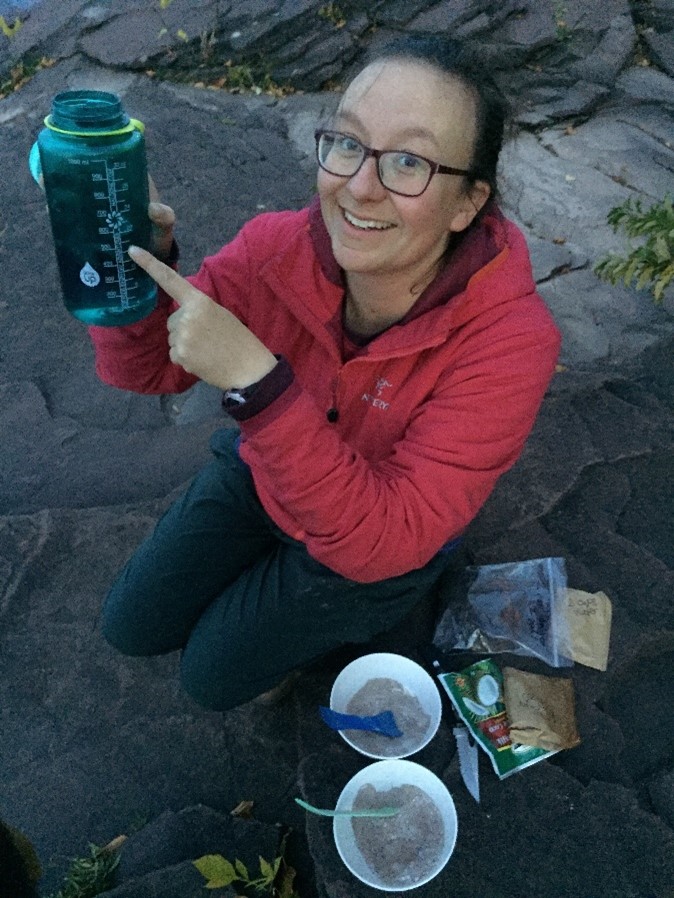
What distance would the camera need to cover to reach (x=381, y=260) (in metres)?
1.68

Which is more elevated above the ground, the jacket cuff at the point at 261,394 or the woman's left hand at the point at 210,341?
the woman's left hand at the point at 210,341

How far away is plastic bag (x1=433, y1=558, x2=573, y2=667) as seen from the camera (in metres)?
2.32

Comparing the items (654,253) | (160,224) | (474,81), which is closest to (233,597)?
(160,224)

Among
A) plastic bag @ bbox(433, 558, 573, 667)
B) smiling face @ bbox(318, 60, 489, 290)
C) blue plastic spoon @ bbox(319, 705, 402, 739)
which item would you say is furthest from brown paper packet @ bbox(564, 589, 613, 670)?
smiling face @ bbox(318, 60, 489, 290)

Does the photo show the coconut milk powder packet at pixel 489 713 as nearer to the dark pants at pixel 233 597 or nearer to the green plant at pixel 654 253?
the dark pants at pixel 233 597

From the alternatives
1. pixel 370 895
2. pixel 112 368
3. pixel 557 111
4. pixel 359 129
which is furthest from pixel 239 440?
pixel 557 111

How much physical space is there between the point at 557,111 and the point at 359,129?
4739mm

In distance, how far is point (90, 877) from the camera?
1.95 meters

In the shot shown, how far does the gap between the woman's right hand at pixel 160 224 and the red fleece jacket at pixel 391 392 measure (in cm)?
Answer: 14

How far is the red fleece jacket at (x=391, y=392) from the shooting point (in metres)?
1.54

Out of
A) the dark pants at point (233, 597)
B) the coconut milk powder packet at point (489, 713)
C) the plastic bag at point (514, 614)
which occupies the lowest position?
the plastic bag at point (514, 614)

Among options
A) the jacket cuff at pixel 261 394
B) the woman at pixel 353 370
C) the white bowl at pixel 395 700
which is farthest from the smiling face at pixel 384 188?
the white bowl at pixel 395 700

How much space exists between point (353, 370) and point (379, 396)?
89 mm

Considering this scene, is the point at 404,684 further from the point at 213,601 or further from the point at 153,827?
the point at 153,827
